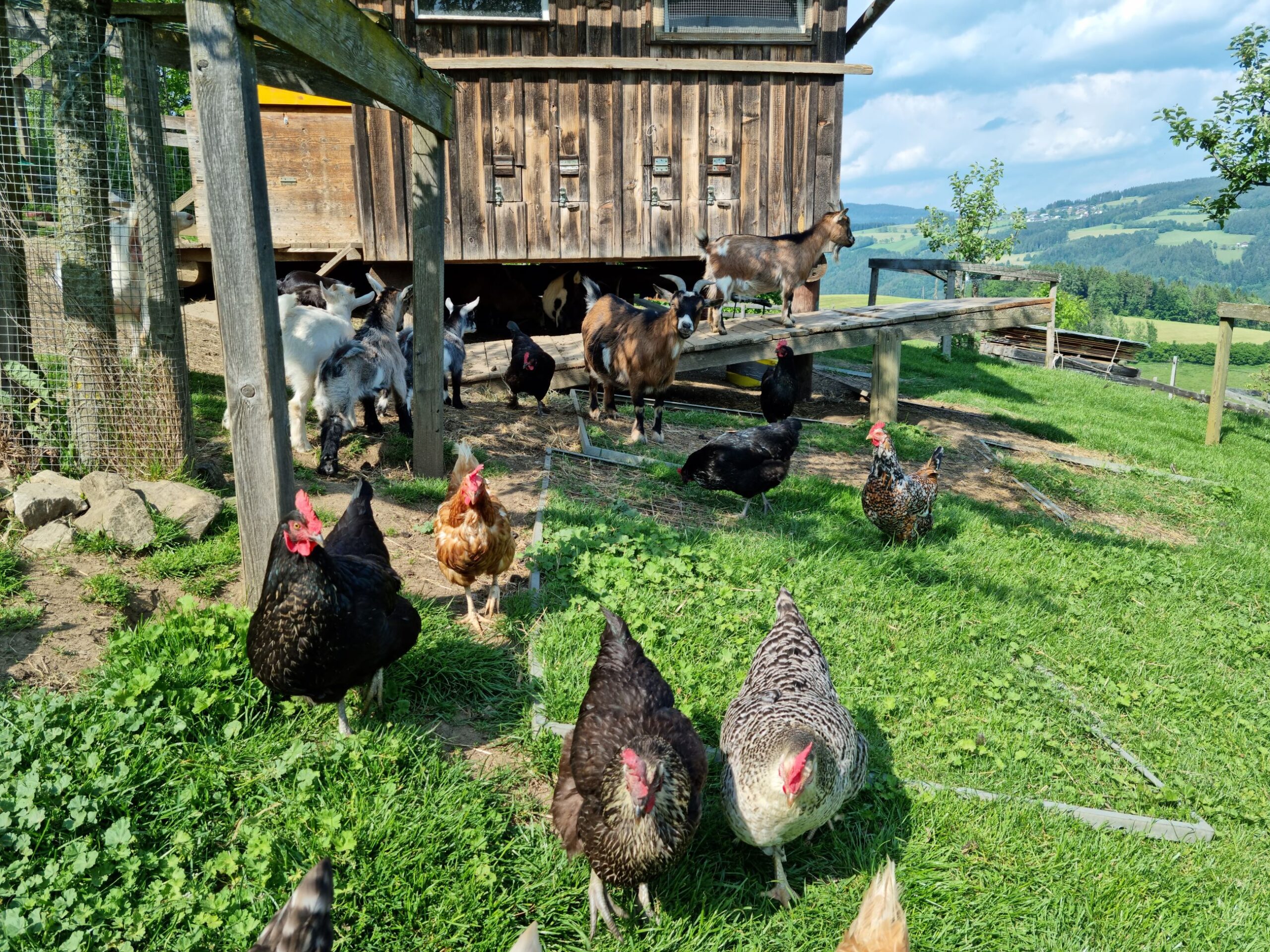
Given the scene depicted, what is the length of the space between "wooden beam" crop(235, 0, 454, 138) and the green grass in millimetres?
2527

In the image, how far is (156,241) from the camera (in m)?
4.65

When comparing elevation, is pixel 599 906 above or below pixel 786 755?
below

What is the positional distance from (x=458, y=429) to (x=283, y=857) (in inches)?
226

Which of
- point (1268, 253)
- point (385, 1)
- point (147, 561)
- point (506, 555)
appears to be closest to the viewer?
point (147, 561)

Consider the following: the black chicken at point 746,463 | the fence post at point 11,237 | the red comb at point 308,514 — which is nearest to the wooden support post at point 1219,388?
the black chicken at point 746,463

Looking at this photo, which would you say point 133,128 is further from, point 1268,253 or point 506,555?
point 1268,253

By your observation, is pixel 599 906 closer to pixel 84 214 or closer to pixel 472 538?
pixel 472 538

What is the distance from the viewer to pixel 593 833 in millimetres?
2777

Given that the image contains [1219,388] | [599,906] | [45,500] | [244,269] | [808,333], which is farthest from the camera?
[1219,388]

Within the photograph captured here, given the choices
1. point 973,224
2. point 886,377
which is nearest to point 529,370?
point 886,377

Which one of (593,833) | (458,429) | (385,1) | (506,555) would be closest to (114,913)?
(593,833)

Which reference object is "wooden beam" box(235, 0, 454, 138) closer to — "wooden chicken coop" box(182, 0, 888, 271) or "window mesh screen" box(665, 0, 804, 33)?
"wooden chicken coop" box(182, 0, 888, 271)

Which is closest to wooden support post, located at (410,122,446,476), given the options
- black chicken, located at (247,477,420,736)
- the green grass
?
the green grass

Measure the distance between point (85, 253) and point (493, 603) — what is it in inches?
120
